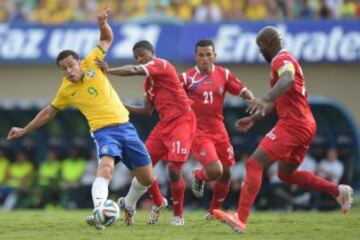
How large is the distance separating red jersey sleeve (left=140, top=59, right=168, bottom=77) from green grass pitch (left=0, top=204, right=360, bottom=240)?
1917 mm

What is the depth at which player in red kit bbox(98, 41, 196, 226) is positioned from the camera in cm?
1476

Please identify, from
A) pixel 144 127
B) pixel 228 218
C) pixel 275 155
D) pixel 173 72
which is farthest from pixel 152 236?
pixel 144 127

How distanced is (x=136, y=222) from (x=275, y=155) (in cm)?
293

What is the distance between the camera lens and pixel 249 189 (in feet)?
42.2

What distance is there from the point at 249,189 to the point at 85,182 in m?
12.5

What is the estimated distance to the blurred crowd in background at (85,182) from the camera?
2330cm

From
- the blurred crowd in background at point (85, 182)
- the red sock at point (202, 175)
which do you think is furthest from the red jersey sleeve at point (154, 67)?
the blurred crowd in background at point (85, 182)

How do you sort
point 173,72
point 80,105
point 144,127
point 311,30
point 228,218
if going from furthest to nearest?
1. point 144,127
2. point 311,30
3. point 173,72
4. point 80,105
5. point 228,218

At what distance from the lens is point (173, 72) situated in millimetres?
14797

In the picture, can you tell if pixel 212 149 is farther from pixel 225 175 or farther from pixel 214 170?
pixel 225 175

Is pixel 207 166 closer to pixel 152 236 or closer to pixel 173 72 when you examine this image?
pixel 173 72

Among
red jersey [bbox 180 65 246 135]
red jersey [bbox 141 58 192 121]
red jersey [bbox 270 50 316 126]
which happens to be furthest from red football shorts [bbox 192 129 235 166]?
red jersey [bbox 270 50 316 126]

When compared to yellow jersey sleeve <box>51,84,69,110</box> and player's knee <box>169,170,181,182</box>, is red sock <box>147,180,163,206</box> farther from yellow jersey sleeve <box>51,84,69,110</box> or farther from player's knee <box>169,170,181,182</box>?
yellow jersey sleeve <box>51,84,69,110</box>

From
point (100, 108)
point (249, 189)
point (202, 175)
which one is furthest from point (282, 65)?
point (202, 175)
